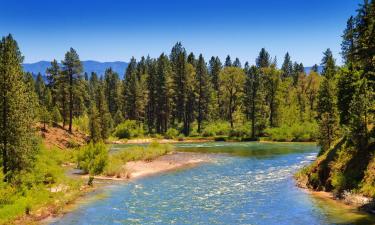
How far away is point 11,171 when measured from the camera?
116ft

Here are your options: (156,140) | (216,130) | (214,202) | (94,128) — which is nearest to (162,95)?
(216,130)

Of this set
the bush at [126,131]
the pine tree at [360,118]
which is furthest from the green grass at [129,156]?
the bush at [126,131]

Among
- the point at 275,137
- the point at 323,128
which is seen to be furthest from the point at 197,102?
the point at 323,128

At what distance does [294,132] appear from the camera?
102562 mm

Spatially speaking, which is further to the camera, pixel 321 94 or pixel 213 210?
pixel 321 94

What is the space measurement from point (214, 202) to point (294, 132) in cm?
7010

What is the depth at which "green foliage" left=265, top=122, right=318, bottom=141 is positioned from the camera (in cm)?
9981

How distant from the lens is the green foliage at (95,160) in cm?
5147

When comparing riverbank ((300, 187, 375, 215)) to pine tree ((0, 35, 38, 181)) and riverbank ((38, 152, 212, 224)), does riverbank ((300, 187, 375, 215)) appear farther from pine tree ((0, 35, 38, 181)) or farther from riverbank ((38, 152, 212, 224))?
pine tree ((0, 35, 38, 181))

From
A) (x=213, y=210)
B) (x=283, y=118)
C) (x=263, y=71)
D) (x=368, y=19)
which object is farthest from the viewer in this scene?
(x=263, y=71)

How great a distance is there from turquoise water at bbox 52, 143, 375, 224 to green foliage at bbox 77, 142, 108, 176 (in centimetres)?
600

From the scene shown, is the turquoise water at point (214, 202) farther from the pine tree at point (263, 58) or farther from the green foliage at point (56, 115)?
the pine tree at point (263, 58)

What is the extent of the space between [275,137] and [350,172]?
67.0m

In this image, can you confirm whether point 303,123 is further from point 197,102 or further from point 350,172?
point 350,172
